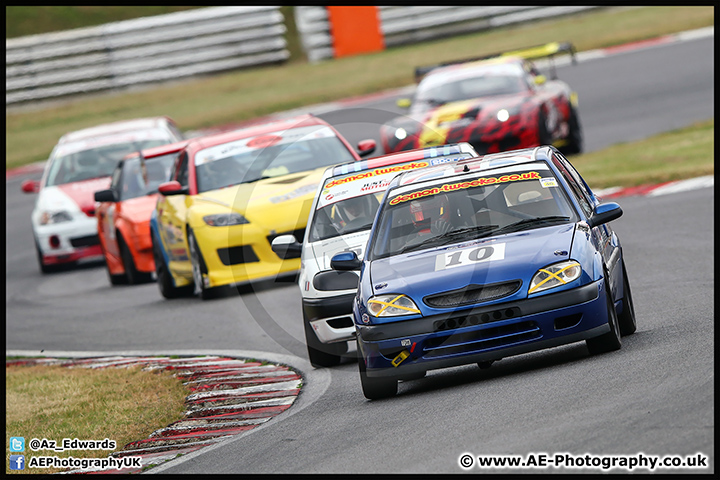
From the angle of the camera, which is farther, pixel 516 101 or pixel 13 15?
pixel 13 15

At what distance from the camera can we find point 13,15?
37.9m

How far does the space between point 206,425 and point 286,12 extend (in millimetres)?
31105

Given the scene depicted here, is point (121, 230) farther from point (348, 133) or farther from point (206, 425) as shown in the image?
point (348, 133)

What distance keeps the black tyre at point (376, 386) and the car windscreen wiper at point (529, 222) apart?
1190 millimetres

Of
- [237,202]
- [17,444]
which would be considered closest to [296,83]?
Answer: [237,202]

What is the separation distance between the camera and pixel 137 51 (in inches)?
1257

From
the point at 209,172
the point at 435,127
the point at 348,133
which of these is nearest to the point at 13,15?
the point at 348,133

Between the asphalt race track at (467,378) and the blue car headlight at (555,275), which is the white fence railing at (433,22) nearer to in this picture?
the asphalt race track at (467,378)

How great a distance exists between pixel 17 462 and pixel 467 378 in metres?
2.84

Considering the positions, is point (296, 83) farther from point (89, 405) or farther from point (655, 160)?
point (89, 405)

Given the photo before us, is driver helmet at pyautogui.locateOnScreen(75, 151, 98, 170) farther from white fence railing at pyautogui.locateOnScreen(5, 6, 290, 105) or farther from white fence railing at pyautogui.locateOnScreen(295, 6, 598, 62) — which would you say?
white fence railing at pyautogui.locateOnScreen(295, 6, 598, 62)

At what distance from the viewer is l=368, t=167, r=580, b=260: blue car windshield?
25.7ft

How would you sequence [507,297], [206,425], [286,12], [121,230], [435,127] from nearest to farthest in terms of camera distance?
[507,297] → [206,425] → [121,230] → [435,127] → [286,12]

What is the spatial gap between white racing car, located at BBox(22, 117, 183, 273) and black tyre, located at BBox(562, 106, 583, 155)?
6.07 meters
